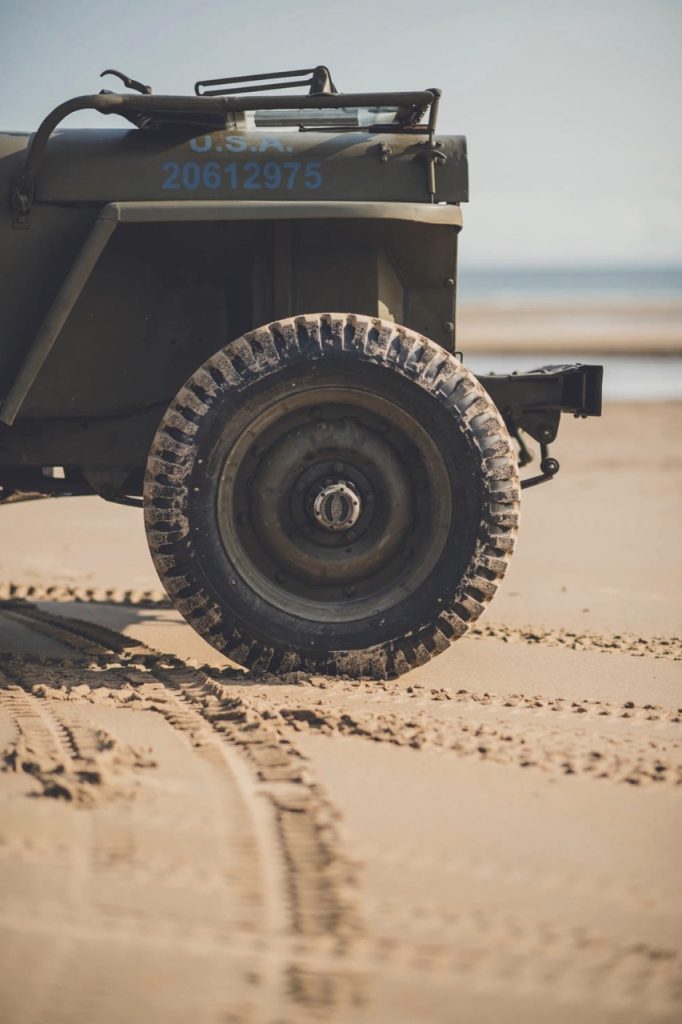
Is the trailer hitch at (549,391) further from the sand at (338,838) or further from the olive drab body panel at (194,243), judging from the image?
the sand at (338,838)

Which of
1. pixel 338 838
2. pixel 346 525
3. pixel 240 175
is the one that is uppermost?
pixel 240 175

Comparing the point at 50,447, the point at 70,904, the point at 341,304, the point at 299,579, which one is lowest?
the point at 70,904

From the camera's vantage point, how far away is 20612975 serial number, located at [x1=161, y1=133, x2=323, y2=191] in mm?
4379

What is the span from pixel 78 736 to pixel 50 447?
1.54m

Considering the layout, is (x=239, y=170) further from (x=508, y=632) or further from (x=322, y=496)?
(x=508, y=632)

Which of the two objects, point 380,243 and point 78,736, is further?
point 380,243

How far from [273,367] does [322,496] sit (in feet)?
1.52

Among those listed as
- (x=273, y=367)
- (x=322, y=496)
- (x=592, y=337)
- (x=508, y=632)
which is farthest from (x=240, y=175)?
(x=592, y=337)

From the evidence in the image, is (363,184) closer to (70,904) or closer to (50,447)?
(50,447)

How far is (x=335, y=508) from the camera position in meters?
4.20

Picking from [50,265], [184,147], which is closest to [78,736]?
[50,265]

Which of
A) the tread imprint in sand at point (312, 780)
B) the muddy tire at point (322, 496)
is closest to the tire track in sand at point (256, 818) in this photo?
the tread imprint in sand at point (312, 780)

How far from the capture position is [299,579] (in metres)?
4.32

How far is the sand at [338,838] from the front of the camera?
2209 millimetres
